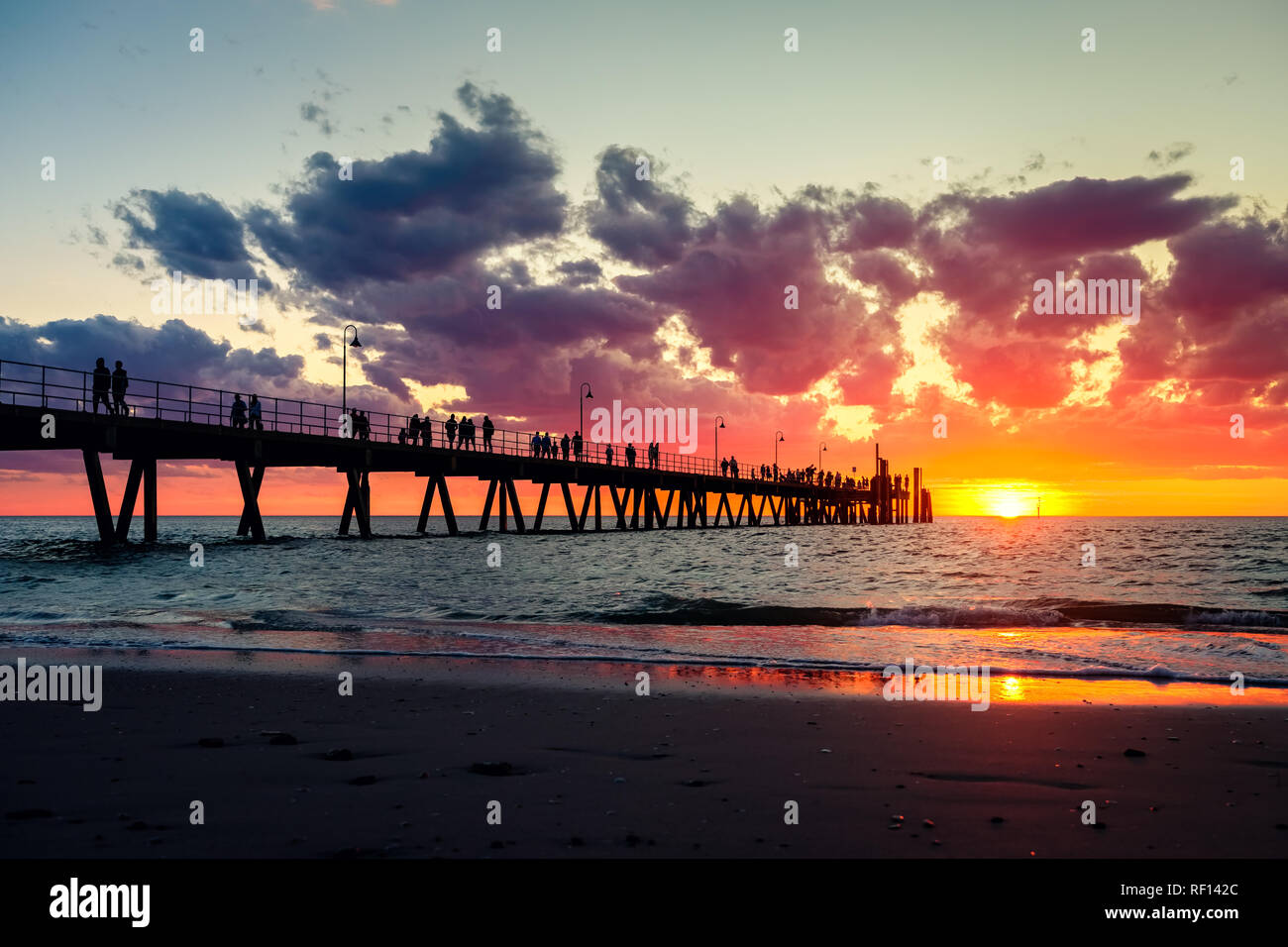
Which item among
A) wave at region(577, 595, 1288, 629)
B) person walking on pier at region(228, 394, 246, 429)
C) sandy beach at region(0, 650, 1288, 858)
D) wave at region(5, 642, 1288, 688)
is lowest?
wave at region(577, 595, 1288, 629)

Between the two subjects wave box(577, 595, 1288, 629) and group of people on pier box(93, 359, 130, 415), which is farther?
group of people on pier box(93, 359, 130, 415)

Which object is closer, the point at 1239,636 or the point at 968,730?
the point at 968,730

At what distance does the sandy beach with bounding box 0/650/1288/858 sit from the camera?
3852 millimetres

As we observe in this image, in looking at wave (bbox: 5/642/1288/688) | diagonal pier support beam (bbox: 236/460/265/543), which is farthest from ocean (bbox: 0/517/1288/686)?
diagonal pier support beam (bbox: 236/460/265/543)

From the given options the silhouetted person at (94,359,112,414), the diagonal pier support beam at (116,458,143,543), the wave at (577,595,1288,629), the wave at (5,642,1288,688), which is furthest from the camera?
the diagonal pier support beam at (116,458,143,543)

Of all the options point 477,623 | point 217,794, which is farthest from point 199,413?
point 217,794

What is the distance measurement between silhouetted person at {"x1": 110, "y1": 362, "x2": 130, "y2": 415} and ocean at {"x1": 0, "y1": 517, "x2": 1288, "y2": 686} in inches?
182

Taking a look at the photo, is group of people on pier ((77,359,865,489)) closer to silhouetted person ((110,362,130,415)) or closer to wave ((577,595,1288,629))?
silhouetted person ((110,362,130,415))

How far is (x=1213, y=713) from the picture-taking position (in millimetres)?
7195

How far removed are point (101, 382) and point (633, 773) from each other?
2802cm
